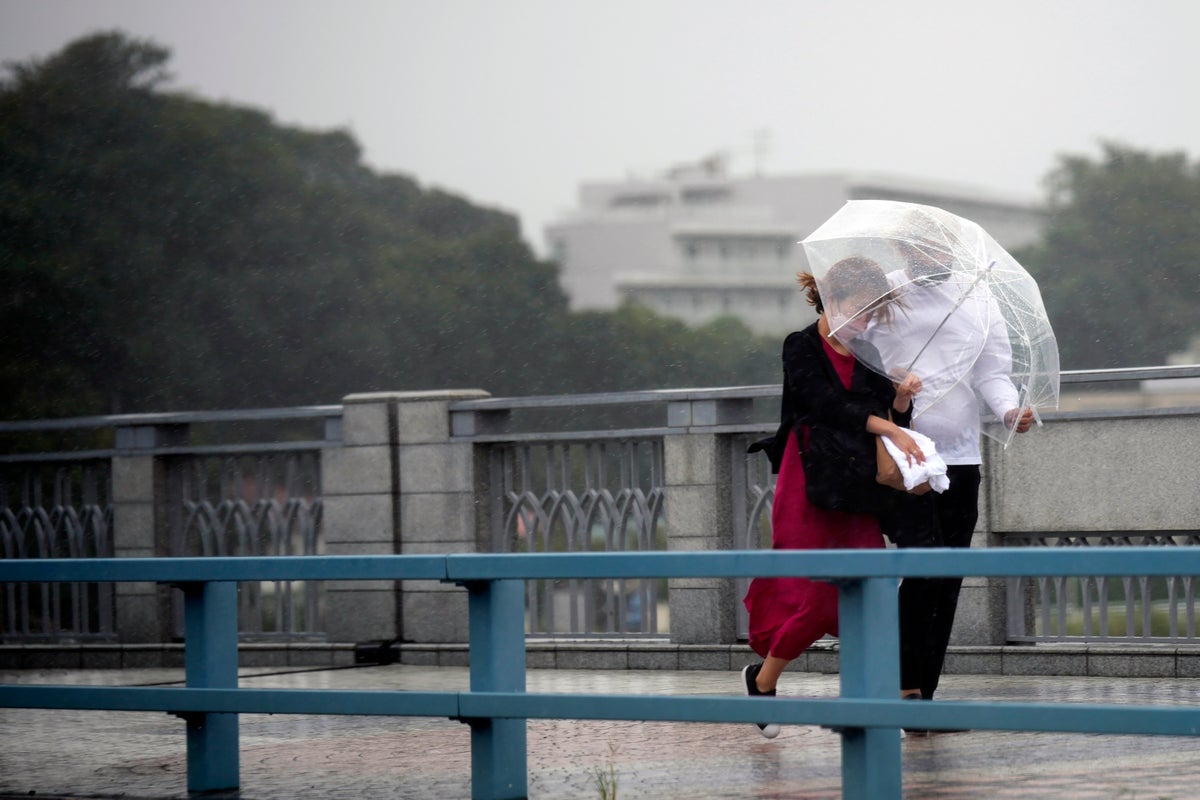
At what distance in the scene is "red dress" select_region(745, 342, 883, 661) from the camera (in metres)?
6.77

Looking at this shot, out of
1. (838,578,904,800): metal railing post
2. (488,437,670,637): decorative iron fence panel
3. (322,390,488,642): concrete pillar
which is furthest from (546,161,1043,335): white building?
(838,578,904,800): metal railing post

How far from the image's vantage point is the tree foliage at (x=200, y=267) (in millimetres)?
72438

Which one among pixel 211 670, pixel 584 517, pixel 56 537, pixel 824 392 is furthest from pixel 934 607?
pixel 56 537

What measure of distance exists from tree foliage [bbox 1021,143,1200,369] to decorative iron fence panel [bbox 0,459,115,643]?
76.8 m

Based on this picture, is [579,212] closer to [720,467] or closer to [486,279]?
[486,279]

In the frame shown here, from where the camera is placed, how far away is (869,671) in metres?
4.78

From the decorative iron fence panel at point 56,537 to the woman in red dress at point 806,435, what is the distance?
6776mm

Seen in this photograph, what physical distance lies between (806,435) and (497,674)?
187cm

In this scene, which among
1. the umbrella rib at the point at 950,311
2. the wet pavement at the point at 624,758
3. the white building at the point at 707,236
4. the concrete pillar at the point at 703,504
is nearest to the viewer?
the wet pavement at the point at 624,758

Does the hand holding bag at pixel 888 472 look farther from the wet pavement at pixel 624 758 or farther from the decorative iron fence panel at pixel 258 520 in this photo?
the decorative iron fence panel at pixel 258 520

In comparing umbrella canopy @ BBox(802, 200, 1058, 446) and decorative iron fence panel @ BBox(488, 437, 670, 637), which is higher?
umbrella canopy @ BBox(802, 200, 1058, 446)

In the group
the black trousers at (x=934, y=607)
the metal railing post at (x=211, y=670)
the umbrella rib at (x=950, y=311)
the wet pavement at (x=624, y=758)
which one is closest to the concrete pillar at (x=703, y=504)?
the wet pavement at (x=624, y=758)

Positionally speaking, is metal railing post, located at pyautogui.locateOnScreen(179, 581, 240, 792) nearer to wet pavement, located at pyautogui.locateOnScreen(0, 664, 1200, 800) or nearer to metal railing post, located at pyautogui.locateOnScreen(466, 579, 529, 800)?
wet pavement, located at pyautogui.locateOnScreen(0, 664, 1200, 800)

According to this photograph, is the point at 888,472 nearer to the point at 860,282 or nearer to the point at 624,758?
the point at 860,282
